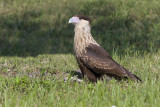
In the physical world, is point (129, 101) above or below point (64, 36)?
above

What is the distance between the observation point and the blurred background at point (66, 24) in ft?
39.8

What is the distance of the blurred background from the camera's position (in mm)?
12125

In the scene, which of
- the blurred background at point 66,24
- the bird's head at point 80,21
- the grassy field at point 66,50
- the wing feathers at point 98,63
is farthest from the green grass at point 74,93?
the blurred background at point 66,24

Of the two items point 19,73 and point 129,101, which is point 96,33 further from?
point 129,101

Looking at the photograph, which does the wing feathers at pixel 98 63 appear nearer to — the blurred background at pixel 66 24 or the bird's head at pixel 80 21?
the bird's head at pixel 80 21

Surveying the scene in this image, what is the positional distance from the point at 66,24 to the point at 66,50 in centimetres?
275

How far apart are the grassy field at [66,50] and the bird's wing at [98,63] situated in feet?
1.44

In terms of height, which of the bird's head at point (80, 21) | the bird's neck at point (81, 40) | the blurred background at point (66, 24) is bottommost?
the blurred background at point (66, 24)

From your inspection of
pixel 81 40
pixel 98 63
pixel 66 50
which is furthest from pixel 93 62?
pixel 66 50

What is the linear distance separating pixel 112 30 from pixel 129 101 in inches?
350

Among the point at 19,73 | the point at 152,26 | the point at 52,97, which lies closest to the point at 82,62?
the point at 19,73

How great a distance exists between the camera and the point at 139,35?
1253 centimetres

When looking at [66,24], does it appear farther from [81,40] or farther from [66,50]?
[81,40]

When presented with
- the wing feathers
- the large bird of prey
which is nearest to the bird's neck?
the large bird of prey
